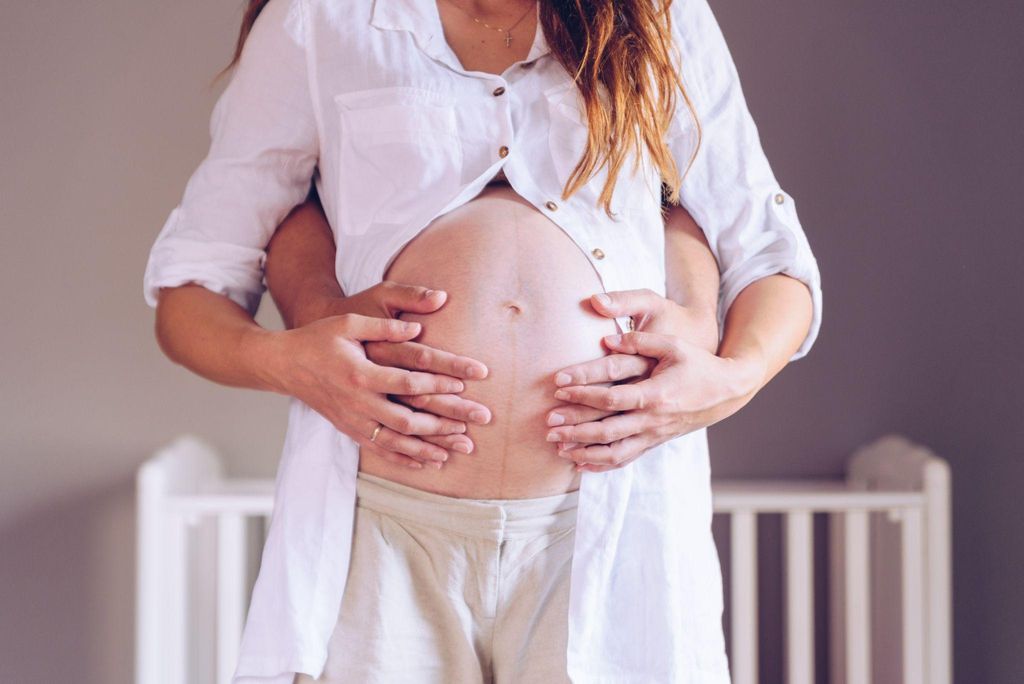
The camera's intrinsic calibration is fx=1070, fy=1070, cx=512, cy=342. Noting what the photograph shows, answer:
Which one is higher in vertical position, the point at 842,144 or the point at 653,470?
the point at 842,144

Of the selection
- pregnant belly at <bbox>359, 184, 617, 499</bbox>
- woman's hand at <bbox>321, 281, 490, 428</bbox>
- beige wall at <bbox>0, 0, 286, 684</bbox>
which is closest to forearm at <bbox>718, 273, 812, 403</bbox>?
pregnant belly at <bbox>359, 184, 617, 499</bbox>

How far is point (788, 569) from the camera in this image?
67.8 inches

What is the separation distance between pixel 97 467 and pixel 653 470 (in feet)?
4.64

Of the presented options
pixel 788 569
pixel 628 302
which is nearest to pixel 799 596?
pixel 788 569

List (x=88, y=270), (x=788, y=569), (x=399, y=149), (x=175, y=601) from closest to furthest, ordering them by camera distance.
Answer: (x=399, y=149), (x=175, y=601), (x=788, y=569), (x=88, y=270)

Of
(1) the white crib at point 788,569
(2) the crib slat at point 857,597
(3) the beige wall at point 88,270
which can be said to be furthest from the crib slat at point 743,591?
(3) the beige wall at point 88,270

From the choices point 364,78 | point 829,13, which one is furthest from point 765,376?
point 829,13

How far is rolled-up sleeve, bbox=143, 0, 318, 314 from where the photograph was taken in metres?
0.93

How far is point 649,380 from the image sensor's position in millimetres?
804

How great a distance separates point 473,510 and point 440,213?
0.25 metres

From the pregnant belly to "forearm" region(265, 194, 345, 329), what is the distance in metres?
0.10

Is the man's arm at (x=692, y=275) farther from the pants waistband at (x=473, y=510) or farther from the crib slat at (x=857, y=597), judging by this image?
the crib slat at (x=857, y=597)

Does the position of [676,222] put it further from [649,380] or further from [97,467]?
[97,467]

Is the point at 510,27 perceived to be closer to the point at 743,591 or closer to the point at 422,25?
the point at 422,25
